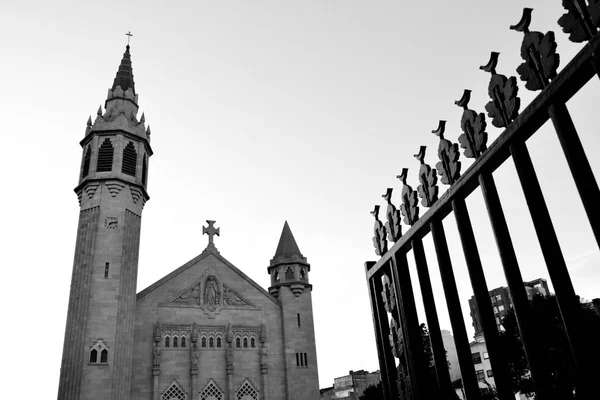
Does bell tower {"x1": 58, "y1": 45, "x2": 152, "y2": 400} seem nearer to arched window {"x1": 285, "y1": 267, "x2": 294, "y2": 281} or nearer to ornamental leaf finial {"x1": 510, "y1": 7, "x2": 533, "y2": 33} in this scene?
arched window {"x1": 285, "y1": 267, "x2": 294, "y2": 281}

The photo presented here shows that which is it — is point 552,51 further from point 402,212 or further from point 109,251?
point 109,251

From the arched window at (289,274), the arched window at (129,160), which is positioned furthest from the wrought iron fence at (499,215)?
the arched window at (289,274)

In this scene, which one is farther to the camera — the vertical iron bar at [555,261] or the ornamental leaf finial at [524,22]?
the ornamental leaf finial at [524,22]

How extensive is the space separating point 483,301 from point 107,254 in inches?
1153

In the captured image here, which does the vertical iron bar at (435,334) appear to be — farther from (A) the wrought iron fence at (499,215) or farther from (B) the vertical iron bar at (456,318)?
(B) the vertical iron bar at (456,318)

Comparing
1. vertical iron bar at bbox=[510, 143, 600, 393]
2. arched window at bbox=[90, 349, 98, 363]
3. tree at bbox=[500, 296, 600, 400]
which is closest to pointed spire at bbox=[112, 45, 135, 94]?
arched window at bbox=[90, 349, 98, 363]

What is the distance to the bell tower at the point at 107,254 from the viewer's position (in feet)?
87.3

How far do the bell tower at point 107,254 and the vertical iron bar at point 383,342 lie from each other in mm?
24781

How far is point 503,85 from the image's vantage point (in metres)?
3.51

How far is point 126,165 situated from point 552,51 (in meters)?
33.0

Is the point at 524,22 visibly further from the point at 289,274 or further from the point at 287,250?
the point at 287,250

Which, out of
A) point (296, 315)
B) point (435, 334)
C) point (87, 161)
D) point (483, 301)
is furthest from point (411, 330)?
point (87, 161)

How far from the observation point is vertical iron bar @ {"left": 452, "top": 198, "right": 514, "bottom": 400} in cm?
350

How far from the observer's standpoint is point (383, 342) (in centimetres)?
548
